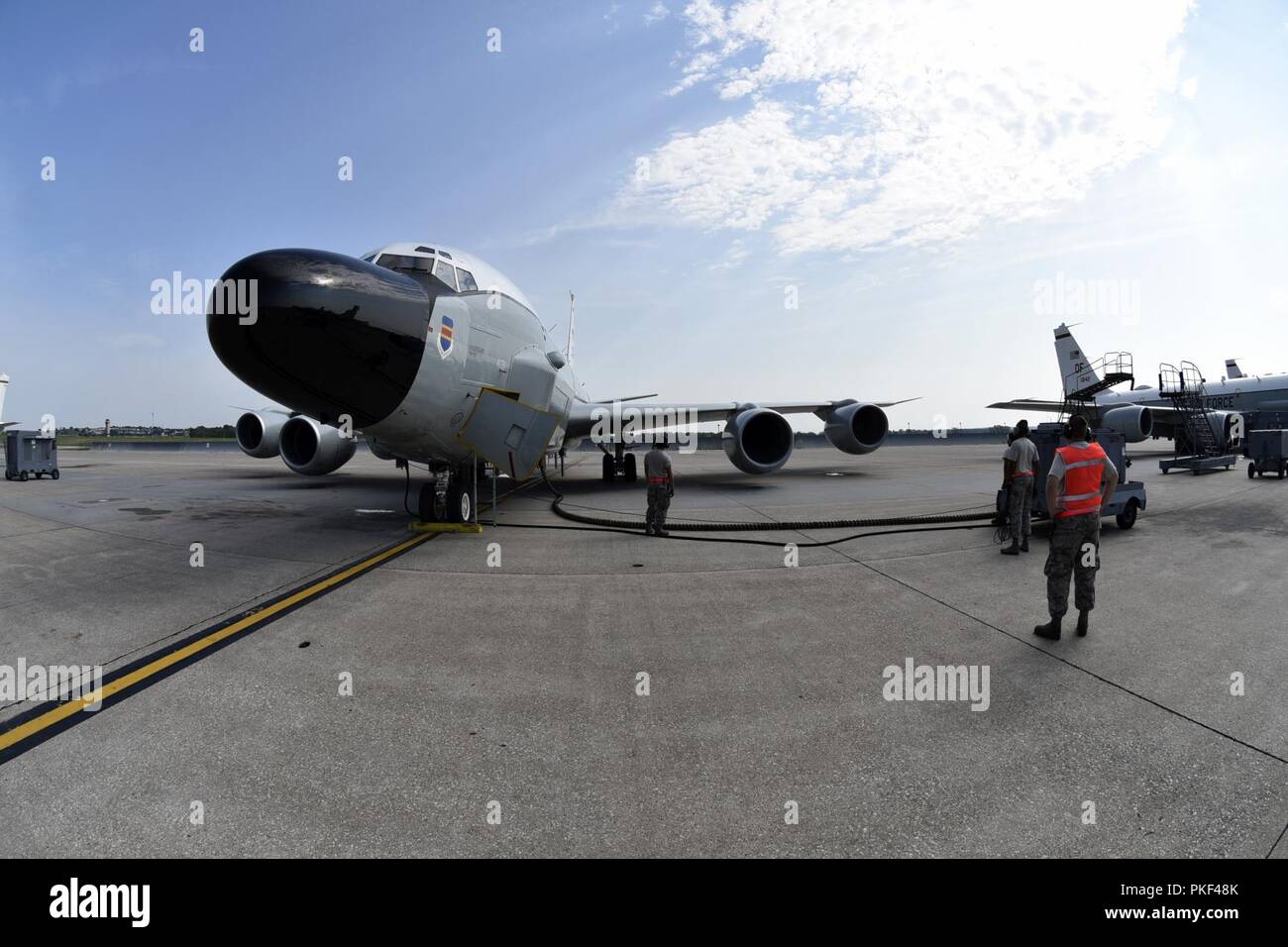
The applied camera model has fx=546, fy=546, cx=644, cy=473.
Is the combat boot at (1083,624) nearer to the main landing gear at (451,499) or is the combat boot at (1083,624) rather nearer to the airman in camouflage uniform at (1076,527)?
the airman in camouflage uniform at (1076,527)

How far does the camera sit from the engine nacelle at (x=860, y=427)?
15.3 m

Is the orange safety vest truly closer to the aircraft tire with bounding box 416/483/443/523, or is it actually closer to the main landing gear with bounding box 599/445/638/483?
the aircraft tire with bounding box 416/483/443/523

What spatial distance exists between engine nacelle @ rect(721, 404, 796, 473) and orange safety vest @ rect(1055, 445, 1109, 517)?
8.59 m

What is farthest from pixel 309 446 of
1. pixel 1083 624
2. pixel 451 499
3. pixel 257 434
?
pixel 1083 624

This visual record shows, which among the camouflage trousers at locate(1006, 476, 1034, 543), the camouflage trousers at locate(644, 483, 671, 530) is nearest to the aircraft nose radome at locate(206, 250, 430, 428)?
the camouflage trousers at locate(644, 483, 671, 530)

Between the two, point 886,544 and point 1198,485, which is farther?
point 1198,485

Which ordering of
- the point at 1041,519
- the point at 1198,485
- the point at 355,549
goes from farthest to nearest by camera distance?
the point at 1198,485 < the point at 1041,519 < the point at 355,549

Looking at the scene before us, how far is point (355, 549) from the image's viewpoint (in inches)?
268

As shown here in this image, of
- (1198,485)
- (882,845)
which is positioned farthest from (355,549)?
(1198,485)

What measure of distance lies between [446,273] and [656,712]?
630cm
